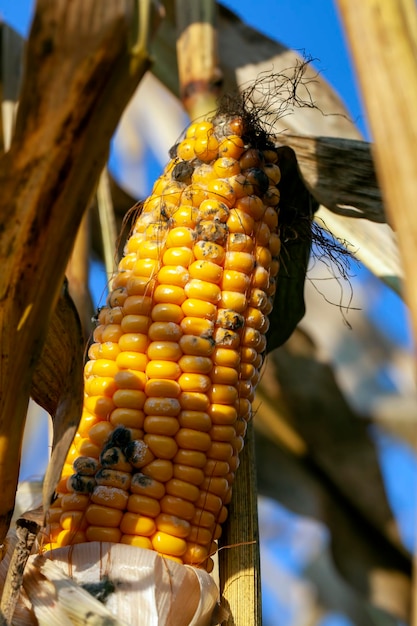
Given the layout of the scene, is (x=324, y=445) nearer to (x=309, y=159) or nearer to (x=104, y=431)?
(x=309, y=159)

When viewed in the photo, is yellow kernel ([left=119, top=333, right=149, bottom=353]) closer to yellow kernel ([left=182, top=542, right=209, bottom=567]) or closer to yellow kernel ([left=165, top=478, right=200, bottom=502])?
yellow kernel ([left=165, top=478, right=200, bottom=502])

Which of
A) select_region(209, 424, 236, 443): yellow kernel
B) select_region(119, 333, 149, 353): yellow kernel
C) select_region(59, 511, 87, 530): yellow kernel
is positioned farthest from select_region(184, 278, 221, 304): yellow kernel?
select_region(59, 511, 87, 530): yellow kernel

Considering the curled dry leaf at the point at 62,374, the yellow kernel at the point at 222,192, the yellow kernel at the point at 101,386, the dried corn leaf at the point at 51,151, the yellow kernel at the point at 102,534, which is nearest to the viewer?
the dried corn leaf at the point at 51,151

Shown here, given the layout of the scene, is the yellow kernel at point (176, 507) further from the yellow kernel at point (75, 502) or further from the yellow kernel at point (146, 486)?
the yellow kernel at point (75, 502)

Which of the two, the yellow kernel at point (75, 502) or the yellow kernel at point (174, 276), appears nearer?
the yellow kernel at point (75, 502)

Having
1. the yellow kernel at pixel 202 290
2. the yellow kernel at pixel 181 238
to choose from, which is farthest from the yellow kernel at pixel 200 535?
the yellow kernel at pixel 181 238

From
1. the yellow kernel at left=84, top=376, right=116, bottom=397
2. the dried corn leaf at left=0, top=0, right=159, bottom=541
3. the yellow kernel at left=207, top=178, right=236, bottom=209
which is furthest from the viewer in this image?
the yellow kernel at left=207, top=178, right=236, bottom=209
